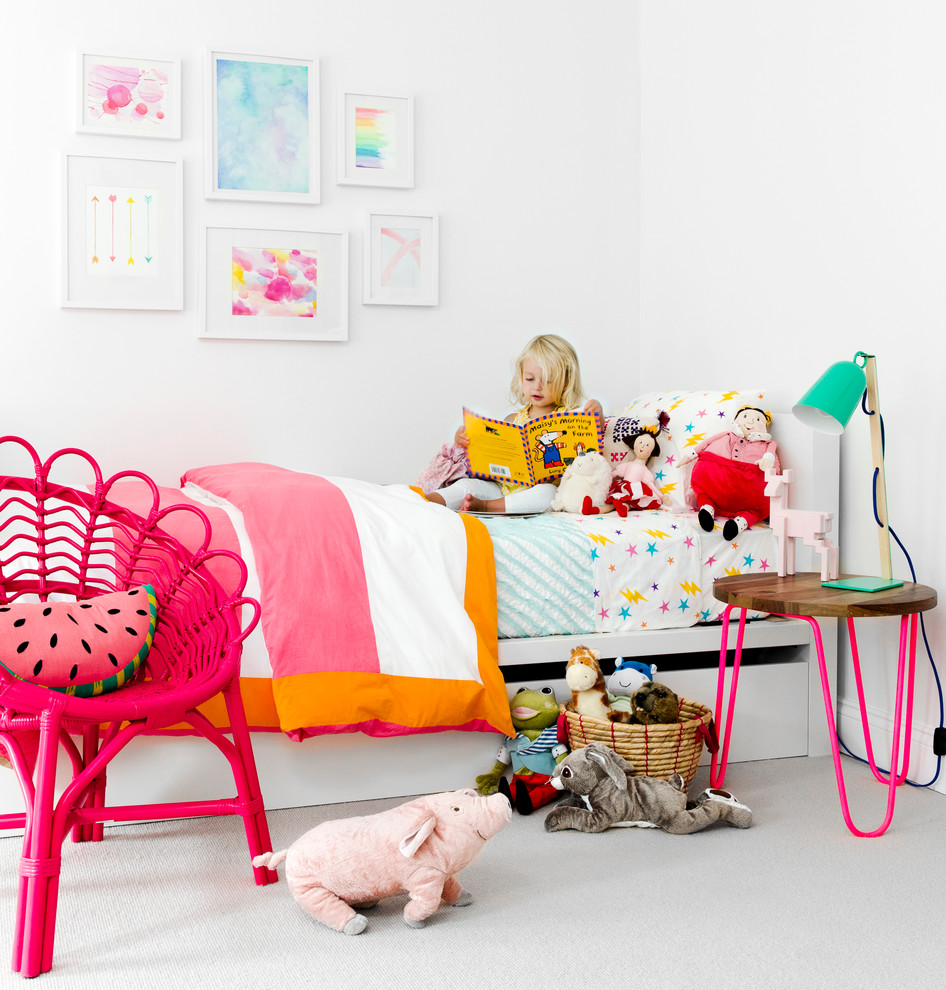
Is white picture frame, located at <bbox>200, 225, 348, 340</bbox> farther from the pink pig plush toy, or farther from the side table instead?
the pink pig plush toy

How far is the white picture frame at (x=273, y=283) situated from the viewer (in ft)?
10.5

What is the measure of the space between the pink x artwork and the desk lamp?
169 cm

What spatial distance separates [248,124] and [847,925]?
9.22 ft

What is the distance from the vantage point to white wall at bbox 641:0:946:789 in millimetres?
2242

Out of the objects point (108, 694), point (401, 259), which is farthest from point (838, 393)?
point (401, 259)

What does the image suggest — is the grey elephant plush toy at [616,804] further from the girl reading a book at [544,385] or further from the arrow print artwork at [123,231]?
the arrow print artwork at [123,231]

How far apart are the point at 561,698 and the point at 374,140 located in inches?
80.3

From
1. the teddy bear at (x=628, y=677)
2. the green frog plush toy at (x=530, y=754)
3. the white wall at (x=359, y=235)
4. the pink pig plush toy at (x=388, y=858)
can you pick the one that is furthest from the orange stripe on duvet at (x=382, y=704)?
the white wall at (x=359, y=235)

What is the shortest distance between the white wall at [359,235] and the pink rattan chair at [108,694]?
3.43 feet

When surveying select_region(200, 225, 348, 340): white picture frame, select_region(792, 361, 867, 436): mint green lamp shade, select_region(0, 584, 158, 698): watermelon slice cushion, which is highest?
select_region(200, 225, 348, 340): white picture frame

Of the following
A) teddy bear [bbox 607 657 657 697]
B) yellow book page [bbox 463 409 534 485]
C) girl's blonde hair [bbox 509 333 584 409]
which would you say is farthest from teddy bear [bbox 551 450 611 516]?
teddy bear [bbox 607 657 657 697]

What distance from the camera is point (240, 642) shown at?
5.42 feet

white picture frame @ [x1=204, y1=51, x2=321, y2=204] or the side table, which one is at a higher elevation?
white picture frame @ [x1=204, y1=51, x2=321, y2=204]

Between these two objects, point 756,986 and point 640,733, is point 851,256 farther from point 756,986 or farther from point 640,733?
point 756,986
